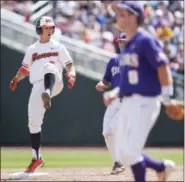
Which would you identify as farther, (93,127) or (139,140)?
(93,127)

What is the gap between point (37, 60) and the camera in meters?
9.91

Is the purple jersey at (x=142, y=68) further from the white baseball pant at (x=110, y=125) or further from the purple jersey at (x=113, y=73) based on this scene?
the purple jersey at (x=113, y=73)

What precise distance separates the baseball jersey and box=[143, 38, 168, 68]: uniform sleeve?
341cm

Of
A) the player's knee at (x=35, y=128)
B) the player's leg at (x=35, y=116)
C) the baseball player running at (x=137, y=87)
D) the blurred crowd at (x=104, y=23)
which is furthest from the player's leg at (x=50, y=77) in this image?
the blurred crowd at (x=104, y=23)

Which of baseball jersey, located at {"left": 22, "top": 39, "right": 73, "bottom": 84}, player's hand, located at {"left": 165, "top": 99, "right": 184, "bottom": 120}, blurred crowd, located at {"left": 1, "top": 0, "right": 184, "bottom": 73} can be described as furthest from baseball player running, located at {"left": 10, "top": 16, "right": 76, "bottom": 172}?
blurred crowd, located at {"left": 1, "top": 0, "right": 184, "bottom": 73}

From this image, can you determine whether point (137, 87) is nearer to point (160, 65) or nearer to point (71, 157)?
point (160, 65)

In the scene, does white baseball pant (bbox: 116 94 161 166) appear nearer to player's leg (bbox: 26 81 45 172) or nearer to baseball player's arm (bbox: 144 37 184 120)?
baseball player's arm (bbox: 144 37 184 120)

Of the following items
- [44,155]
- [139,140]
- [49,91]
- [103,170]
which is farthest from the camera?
[44,155]

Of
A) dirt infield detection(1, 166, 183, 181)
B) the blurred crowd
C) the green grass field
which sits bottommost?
the green grass field

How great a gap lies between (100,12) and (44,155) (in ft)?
17.0

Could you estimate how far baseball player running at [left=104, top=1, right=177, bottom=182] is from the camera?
6.62 meters

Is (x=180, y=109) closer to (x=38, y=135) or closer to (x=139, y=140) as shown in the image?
(x=139, y=140)

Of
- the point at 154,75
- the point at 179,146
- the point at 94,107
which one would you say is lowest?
the point at 179,146

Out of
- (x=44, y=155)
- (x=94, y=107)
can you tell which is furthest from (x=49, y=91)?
(x=94, y=107)
